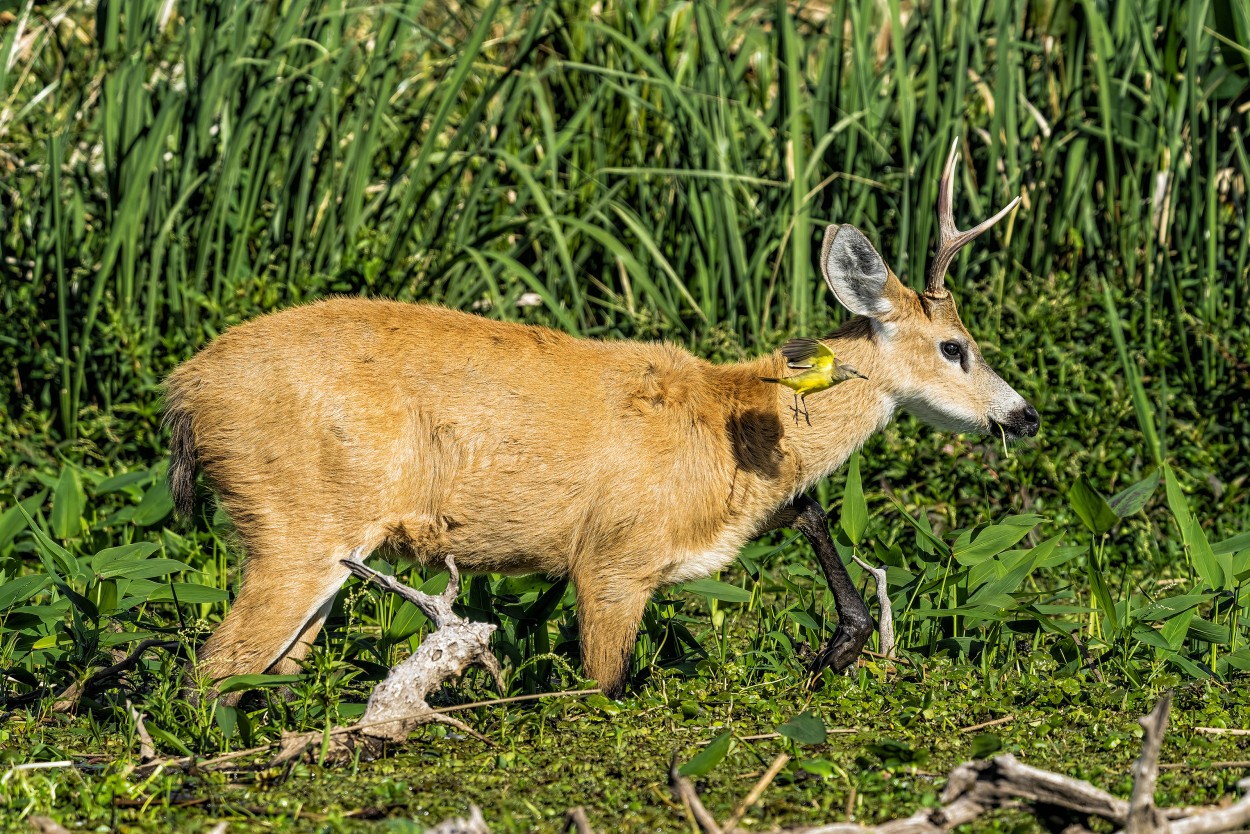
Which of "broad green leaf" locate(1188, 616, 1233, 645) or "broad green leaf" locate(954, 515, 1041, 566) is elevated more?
"broad green leaf" locate(954, 515, 1041, 566)

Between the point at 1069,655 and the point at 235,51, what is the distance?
4401mm

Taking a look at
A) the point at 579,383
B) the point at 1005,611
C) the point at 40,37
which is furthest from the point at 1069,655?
the point at 40,37

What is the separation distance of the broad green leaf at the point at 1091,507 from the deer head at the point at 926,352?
0.25 meters

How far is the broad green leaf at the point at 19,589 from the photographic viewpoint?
4648 millimetres

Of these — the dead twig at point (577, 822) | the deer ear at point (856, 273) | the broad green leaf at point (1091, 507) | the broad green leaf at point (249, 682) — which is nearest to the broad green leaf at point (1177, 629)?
the broad green leaf at point (1091, 507)

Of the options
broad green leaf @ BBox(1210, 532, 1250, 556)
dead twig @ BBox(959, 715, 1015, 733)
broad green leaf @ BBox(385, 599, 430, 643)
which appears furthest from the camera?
broad green leaf @ BBox(1210, 532, 1250, 556)

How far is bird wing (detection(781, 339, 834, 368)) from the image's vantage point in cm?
468

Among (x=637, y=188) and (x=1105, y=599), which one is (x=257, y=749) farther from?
(x=637, y=188)

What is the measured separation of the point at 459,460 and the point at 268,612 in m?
0.75

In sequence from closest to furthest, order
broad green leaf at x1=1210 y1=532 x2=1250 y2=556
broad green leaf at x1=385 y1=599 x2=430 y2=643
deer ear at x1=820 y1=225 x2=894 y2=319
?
broad green leaf at x1=385 y1=599 x2=430 y2=643
deer ear at x1=820 y1=225 x2=894 y2=319
broad green leaf at x1=1210 y1=532 x2=1250 y2=556

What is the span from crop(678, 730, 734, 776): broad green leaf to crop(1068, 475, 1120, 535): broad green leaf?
6.48 feet

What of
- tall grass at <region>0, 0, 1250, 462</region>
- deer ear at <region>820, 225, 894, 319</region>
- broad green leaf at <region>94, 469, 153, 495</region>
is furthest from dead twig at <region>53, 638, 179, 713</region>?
deer ear at <region>820, 225, 894, 319</region>

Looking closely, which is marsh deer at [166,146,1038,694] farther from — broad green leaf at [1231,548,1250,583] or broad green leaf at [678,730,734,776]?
broad green leaf at [1231,548,1250,583]

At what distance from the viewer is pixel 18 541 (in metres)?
5.98
